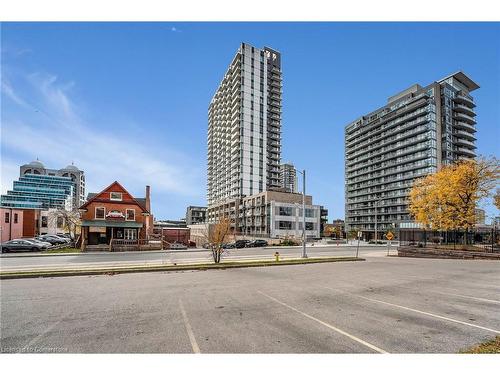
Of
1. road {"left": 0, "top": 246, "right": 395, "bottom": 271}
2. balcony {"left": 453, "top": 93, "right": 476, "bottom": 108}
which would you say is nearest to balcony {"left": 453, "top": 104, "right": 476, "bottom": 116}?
balcony {"left": 453, "top": 93, "right": 476, "bottom": 108}

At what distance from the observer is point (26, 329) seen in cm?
716

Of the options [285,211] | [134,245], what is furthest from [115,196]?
[285,211]

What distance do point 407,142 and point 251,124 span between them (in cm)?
5324

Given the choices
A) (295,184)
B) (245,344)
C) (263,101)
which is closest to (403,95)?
(263,101)

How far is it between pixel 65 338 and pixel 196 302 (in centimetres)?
404

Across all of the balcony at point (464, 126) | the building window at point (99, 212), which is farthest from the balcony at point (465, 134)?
the building window at point (99, 212)

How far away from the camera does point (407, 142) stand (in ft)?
315

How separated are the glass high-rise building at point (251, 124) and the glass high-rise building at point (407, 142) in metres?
34.1

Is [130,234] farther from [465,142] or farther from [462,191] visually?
[465,142]

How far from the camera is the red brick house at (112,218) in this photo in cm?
4106

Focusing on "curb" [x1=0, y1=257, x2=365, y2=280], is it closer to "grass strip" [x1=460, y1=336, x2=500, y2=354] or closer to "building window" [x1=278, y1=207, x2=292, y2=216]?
"grass strip" [x1=460, y1=336, x2=500, y2=354]

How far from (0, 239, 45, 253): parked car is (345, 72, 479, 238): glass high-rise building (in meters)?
76.1

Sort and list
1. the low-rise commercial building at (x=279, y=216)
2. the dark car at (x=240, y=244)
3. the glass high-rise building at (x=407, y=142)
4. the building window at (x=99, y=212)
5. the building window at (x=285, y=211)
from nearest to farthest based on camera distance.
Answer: the building window at (x=99, y=212)
the dark car at (x=240, y=244)
the low-rise commercial building at (x=279, y=216)
the building window at (x=285, y=211)
the glass high-rise building at (x=407, y=142)

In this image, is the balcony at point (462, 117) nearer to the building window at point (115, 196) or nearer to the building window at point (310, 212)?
the building window at point (310, 212)
